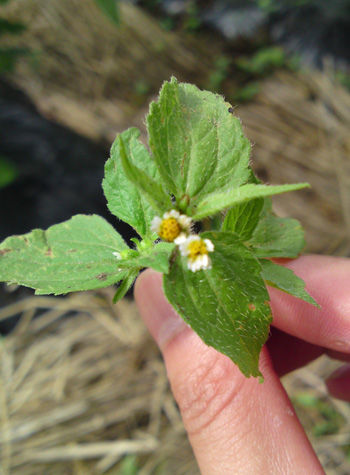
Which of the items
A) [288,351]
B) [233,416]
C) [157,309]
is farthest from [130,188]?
[288,351]

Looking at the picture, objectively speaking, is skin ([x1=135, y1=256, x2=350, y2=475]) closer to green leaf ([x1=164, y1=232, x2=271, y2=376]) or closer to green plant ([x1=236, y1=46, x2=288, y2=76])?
green leaf ([x1=164, y1=232, x2=271, y2=376])

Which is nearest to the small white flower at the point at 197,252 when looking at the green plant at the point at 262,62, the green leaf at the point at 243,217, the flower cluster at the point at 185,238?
the flower cluster at the point at 185,238

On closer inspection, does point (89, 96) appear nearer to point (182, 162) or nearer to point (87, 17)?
point (87, 17)

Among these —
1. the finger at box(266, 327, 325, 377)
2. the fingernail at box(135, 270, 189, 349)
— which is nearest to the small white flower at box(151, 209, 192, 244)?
the fingernail at box(135, 270, 189, 349)

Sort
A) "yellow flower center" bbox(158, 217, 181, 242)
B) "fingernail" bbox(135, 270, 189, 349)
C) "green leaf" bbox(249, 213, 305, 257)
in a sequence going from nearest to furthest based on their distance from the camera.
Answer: "yellow flower center" bbox(158, 217, 181, 242) → "green leaf" bbox(249, 213, 305, 257) → "fingernail" bbox(135, 270, 189, 349)

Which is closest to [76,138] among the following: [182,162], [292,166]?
[292,166]

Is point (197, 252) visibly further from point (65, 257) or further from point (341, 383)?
point (341, 383)
